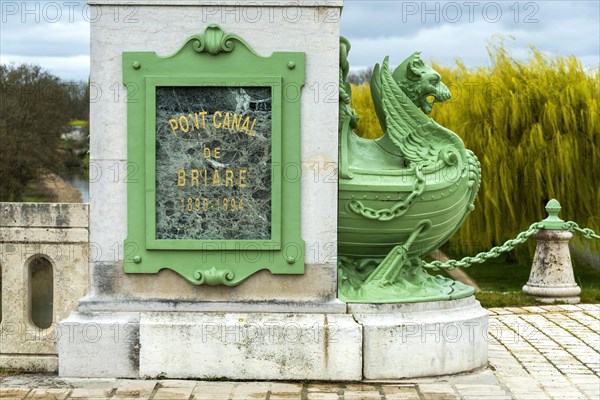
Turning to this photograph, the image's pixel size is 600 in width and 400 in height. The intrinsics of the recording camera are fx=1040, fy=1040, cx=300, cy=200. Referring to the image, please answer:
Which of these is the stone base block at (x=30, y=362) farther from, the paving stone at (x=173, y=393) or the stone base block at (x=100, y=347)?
the paving stone at (x=173, y=393)

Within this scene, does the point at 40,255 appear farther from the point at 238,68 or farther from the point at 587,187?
the point at 587,187

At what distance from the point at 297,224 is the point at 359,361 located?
3.60 feet

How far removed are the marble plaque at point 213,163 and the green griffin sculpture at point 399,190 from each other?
27.9 inches

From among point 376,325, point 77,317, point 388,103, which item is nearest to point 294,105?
point 388,103

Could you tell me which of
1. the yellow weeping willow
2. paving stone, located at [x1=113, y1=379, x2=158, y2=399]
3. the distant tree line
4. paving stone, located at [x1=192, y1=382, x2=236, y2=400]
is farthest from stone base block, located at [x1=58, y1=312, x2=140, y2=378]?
the distant tree line

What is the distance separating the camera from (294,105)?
7.64 metres

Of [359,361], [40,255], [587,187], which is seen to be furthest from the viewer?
[587,187]

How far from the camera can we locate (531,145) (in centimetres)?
2375

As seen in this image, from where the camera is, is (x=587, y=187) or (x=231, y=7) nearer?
(x=231, y=7)

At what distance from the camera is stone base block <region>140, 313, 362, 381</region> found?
754 centimetres

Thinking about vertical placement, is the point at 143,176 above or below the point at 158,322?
above

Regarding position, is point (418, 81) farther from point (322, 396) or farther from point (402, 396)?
point (322, 396)

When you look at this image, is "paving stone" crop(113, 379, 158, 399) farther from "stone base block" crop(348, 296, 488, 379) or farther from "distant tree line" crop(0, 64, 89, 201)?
"distant tree line" crop(0, 64, 89, 201)

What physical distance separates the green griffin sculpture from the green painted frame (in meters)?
0.52
